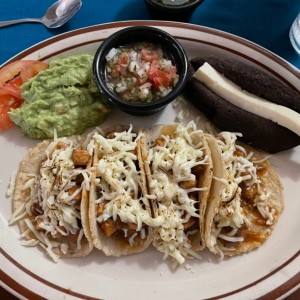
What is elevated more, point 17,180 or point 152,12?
point 152,12

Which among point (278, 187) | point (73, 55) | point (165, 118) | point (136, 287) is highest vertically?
point (73, 55)

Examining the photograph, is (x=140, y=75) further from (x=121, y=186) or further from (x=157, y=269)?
(x=157, y=269)

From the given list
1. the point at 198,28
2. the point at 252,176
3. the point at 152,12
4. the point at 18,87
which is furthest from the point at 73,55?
the point at 252,176

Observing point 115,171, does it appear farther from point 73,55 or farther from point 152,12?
point 152,12

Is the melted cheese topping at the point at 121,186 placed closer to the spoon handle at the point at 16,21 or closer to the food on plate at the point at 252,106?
→ the food on plate at the point at 252,106

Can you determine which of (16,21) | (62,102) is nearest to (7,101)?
(62,102)

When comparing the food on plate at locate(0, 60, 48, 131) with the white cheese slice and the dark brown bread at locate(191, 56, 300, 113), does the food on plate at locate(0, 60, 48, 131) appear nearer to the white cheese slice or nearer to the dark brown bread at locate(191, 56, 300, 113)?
the white cheese slice

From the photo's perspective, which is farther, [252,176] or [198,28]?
[198,28]

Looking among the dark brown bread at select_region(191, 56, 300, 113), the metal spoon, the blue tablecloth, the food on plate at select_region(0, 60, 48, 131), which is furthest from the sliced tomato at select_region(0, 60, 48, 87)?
the dark brown bread at select_region(191, 56, 300, 113)
